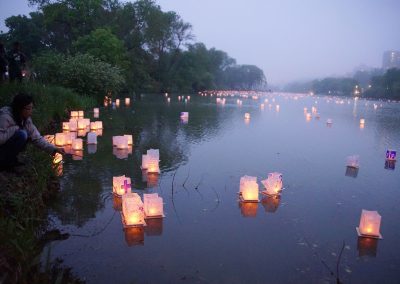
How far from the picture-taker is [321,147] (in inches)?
404

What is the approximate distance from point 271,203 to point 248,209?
48 centimetres

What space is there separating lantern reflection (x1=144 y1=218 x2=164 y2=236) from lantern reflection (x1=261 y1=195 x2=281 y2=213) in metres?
1.58

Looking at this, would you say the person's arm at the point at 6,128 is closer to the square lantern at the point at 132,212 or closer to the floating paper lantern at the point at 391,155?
the square lantern at the point at 132,212

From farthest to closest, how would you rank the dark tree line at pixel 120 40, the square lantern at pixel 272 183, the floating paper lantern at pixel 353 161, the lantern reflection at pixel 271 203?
the dark tree line at pixel 120 40, the floating paper lantern at pixel 353 161, the square lantern at pixel 272 183, the lantern reflection at pixel 271 203

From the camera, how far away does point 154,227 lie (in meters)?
4.32

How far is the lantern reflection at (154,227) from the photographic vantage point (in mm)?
4164

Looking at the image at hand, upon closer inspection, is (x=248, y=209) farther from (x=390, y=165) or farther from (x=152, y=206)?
(x=390, y=165)

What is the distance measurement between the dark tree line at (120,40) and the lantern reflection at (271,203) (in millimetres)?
16914

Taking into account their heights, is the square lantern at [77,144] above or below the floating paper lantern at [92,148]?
above

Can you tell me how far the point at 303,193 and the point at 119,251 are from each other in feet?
11.0

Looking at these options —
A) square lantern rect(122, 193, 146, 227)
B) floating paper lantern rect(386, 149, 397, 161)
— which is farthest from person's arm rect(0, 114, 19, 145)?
floating paper lantern rect(386, 149, 397, 161)

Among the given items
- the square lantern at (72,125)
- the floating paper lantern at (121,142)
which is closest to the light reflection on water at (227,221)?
the floating paper lantern at (121,142)

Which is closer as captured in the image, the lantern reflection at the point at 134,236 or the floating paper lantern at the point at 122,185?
the lantern reflection at the point at 134,236

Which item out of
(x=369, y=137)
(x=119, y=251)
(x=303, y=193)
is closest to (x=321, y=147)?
(x=369, y=137)
